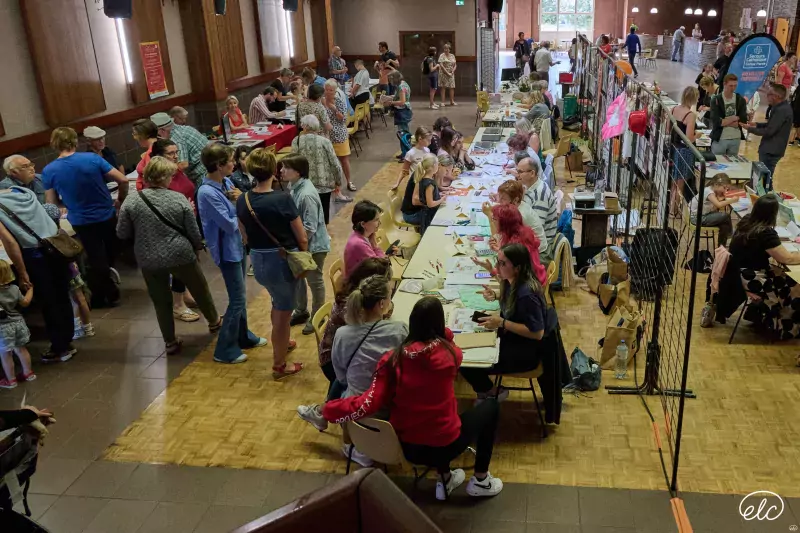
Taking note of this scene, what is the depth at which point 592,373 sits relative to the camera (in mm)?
4934

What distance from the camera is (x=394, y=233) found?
6922 mm

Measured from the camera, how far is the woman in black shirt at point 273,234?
483 cm

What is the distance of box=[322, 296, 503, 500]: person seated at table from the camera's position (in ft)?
10.8

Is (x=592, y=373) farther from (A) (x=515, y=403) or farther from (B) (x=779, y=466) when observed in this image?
(B) (x=779, y=466)

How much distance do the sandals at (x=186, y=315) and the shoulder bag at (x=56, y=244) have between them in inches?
43.6

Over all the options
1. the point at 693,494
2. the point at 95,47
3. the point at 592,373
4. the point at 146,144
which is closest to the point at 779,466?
the point at 693,494

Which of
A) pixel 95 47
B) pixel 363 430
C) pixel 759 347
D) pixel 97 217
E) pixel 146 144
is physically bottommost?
pixel 759 347

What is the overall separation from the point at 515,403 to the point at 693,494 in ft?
4.30

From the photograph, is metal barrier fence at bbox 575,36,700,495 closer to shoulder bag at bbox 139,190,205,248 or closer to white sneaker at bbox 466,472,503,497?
white sneaker at bbox 466,472,503,497

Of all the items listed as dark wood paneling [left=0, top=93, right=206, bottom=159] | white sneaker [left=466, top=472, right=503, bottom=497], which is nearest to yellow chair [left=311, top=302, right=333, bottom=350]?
white sneaker [left=466, top=472, right=503, bottom=497]

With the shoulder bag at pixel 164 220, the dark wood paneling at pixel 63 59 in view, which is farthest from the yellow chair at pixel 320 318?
the dark wood paneling at pixel 63 59

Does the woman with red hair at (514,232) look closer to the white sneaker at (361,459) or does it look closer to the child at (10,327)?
the white sneaker at (361,459)

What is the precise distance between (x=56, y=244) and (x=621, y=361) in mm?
4464

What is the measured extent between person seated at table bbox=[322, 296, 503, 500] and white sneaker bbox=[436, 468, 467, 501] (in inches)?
9.7
